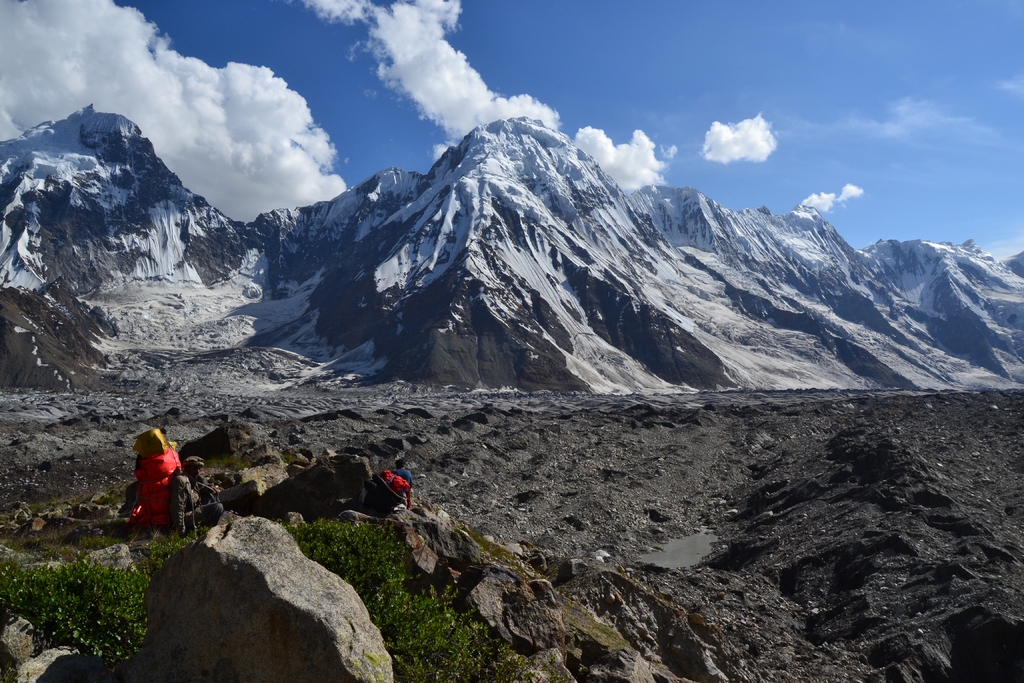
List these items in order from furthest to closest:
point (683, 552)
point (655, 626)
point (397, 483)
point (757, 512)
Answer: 1. point (757, 512)
2. point (683, 552)
3. point (655, 626)
4. point (397, 483)

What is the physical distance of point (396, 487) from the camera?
1283 cm

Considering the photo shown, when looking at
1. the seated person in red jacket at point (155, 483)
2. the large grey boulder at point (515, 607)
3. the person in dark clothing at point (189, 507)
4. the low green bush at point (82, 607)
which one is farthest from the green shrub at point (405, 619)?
the seated person in red jacket at point (155, 483)

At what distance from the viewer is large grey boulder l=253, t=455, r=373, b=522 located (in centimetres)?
1301

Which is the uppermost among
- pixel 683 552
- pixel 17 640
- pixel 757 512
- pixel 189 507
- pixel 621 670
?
pixel 17 640

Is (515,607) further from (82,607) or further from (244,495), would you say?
(244,495)

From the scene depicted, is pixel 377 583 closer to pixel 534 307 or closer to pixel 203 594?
pixel 203 594

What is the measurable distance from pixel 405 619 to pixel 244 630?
6.02ft

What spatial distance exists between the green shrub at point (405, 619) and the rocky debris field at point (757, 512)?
6422 mm

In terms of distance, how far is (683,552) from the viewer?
24578mm

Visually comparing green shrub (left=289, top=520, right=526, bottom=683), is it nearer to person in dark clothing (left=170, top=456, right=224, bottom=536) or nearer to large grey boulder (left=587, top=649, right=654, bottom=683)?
large grey boulder (left=587, top=649, right=654, bottom=683)

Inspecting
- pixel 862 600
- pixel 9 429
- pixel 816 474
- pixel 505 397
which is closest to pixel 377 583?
pixel 862 600

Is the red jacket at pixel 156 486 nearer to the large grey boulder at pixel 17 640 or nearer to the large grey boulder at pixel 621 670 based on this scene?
the large grey boulder at pixel 17 640

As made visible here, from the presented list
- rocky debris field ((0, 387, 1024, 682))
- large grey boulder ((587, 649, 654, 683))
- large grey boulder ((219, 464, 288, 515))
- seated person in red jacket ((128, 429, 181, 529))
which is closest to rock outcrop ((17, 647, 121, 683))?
seated person in red jacket ((128, 429, 181, 529))

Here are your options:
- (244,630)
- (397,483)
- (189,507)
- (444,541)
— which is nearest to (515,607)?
(444,541)
